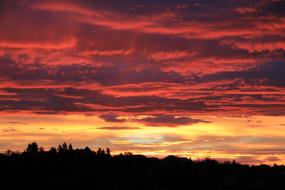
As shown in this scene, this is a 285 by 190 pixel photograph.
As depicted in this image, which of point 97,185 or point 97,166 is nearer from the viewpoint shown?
point 97,185

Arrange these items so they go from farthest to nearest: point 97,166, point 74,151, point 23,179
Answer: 1. point 74,151
2. point 97,166
3. point 23,179

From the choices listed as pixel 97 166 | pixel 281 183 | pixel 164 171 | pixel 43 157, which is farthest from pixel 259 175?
pixel 43 157

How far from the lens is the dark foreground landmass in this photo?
375 feet

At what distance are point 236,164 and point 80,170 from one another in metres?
34.1

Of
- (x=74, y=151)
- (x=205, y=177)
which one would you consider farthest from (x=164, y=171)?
(x=74, y=151)

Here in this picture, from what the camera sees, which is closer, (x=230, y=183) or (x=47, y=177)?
(x=47, y=177)

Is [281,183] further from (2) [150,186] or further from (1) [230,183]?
(2) [150,186]

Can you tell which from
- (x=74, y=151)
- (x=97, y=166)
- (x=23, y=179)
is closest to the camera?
(x=23, y=179)

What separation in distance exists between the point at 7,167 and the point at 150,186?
22.4 m

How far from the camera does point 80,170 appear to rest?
387 feet

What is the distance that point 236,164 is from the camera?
13888 centimetres

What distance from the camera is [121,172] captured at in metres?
121

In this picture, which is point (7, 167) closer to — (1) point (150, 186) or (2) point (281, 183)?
(1) point (150, 186)

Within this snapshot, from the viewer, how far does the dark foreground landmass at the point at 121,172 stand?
114188 millimetres
